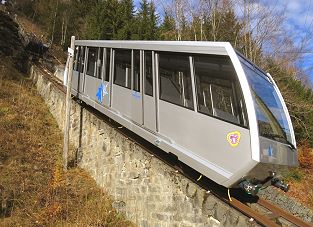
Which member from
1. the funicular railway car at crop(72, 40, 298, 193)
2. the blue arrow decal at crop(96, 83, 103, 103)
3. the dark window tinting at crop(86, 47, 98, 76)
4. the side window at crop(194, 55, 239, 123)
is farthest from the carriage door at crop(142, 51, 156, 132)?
the dark window tinting at crop(86, 47, 98, 76)

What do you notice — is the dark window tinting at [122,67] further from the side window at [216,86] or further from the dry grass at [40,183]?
the dry grass at [40,183]

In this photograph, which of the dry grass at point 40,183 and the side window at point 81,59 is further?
the side window at point 81,59

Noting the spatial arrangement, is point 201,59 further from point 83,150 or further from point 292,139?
point 83,150

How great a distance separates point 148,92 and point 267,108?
2822 millimetres

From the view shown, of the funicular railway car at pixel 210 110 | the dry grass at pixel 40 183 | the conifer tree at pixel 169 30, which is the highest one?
the conifer tree at pixel 169 30

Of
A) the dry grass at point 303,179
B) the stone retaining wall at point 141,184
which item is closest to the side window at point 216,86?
the stone retaining wall at point 141,184

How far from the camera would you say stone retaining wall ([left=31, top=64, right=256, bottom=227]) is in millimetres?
7223

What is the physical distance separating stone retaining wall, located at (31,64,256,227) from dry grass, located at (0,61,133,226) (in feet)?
1.31

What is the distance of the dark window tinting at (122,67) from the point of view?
1005cm

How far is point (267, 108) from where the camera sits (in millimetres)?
7184

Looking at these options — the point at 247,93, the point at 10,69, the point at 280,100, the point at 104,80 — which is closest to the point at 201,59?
the point at 247,93

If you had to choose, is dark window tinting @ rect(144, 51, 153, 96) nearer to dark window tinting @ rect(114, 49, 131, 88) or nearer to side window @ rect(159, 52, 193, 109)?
side window @ rect(159, 52, 193, 109)

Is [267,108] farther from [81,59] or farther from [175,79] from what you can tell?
[81,59]

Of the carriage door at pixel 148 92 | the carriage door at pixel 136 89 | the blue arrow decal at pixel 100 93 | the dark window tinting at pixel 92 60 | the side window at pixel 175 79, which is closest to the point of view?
the side window at pixel 175 79
